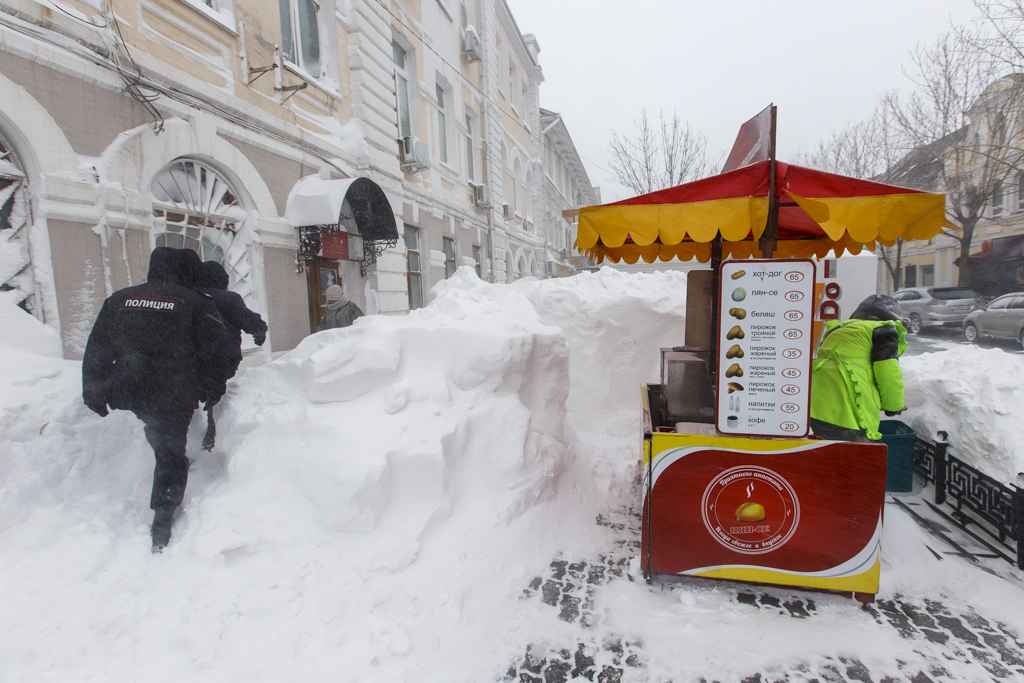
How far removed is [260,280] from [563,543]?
16.8 ft

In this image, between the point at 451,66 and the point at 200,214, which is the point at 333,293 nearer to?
the point at 200,214

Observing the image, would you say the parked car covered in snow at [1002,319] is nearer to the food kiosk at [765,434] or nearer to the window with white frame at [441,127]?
the food kiosk at [765,434]

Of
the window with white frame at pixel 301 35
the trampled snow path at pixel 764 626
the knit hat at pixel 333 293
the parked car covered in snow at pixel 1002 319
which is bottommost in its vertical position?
the trampled snow path at pixel 764 626

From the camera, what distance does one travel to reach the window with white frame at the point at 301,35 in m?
7.02

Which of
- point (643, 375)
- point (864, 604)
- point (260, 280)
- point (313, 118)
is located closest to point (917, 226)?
point (864, 604)

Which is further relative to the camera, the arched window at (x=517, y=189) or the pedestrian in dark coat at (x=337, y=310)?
the arched window at (x=517, y=189)

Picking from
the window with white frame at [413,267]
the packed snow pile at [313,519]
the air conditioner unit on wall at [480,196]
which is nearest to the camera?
the packed snow pile at [313,519]

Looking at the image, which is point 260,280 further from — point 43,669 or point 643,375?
point 643,375

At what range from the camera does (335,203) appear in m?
6.45

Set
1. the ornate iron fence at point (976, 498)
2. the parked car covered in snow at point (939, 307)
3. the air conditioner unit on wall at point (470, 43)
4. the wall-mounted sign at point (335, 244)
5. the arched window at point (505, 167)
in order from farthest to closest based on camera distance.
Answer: the arched window at point (505, 167) < the parked car covered in snow at point (939, 307) < the air conditioner unit on wall at point (470, 43) < the wall-mounted sign at point (335, 244) < the ornate iron fence at point (976, 498)

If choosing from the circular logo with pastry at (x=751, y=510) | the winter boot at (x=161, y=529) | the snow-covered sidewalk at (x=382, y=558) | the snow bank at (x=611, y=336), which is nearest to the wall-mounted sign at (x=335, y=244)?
the snow bank at (x=611, y=336)

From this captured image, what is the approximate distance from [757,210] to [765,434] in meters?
1.39

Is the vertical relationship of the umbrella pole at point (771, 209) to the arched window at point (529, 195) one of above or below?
below

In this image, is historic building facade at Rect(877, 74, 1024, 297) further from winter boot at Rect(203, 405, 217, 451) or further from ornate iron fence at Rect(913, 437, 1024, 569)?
winter boot at Rect(203, 405, 217, 451)
